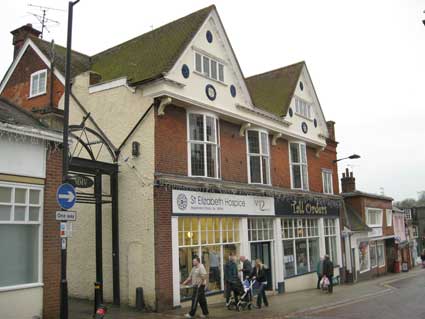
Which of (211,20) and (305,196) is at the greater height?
(211,20)

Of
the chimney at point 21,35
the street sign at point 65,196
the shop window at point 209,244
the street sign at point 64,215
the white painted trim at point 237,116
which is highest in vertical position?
the chimney at point 21,35

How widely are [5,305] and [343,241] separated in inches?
838

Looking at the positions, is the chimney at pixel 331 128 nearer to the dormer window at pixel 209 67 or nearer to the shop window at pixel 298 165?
the shop window at pixel 298 165

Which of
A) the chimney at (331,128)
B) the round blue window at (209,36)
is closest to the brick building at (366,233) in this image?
the chimney at (331,128)

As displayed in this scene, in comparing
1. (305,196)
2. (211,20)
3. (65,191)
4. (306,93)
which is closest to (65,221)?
(65,191)

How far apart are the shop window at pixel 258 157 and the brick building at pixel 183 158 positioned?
5 centimetres

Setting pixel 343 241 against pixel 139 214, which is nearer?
pixel 139 214

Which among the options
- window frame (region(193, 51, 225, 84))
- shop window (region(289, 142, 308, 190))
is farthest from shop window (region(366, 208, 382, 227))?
window frame (region(193, 51, 225, 84))

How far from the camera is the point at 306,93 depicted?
26.3 meters

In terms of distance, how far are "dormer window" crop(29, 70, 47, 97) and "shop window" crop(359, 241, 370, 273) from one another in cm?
2277

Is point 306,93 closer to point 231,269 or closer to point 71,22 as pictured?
point 231,269

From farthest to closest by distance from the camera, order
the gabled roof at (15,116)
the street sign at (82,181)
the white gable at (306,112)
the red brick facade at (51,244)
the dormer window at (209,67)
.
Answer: the white gable at (306,112)
the dormer window at (209,67)
the street sign at (82,181)
the red brick facade at (51,244)
the gabled roof at (15,116)

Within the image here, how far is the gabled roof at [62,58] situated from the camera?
Result: 1942 cm

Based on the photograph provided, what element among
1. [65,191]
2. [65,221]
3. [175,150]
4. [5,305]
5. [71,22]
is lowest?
[5,305]
